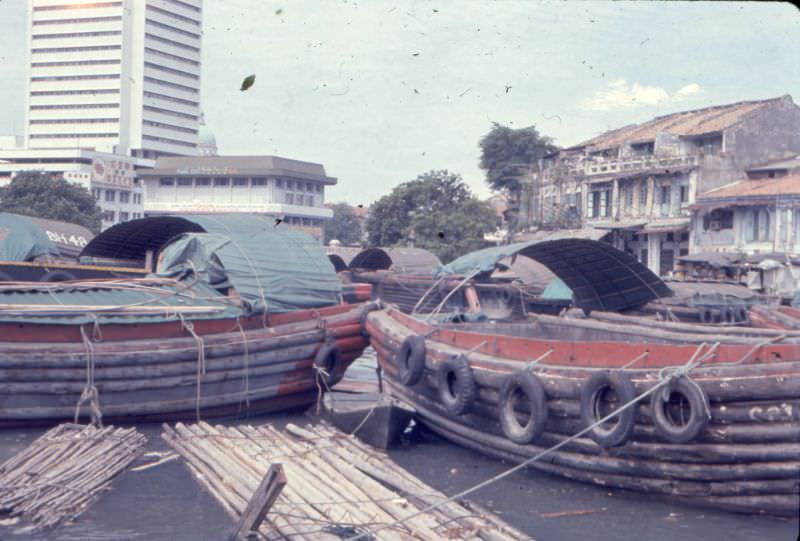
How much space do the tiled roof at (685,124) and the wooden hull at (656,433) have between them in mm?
24313

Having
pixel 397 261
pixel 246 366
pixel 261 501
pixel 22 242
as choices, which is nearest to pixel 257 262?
pixel 246 366

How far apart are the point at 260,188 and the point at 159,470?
48504 mm

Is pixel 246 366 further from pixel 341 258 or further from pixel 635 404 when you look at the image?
pixel 341 258

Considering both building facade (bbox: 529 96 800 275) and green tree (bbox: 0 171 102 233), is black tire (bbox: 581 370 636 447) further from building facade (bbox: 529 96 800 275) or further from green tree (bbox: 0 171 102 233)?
green tree (bbox: 0 171 102 233)

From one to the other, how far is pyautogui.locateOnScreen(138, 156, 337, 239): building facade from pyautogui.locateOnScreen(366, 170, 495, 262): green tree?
18.4m

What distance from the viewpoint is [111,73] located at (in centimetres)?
7888

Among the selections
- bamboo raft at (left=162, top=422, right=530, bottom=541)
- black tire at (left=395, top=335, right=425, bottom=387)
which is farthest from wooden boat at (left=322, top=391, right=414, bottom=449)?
bamboo raft at (left=162, top=422, right=530, bottom=541)

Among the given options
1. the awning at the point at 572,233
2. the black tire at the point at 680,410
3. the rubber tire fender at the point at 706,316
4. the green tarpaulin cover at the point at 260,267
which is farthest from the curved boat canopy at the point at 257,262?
the awning at the point at 572,233

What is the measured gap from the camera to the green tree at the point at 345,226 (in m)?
68.8

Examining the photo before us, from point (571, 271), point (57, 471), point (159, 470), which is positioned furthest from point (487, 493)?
point (571, 271)

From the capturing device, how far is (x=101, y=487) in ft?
22.7

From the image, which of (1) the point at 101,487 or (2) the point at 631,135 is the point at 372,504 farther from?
(2) the point at 631,135

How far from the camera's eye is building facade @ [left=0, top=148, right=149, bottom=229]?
6150 cm

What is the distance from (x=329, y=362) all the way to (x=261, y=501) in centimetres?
531
